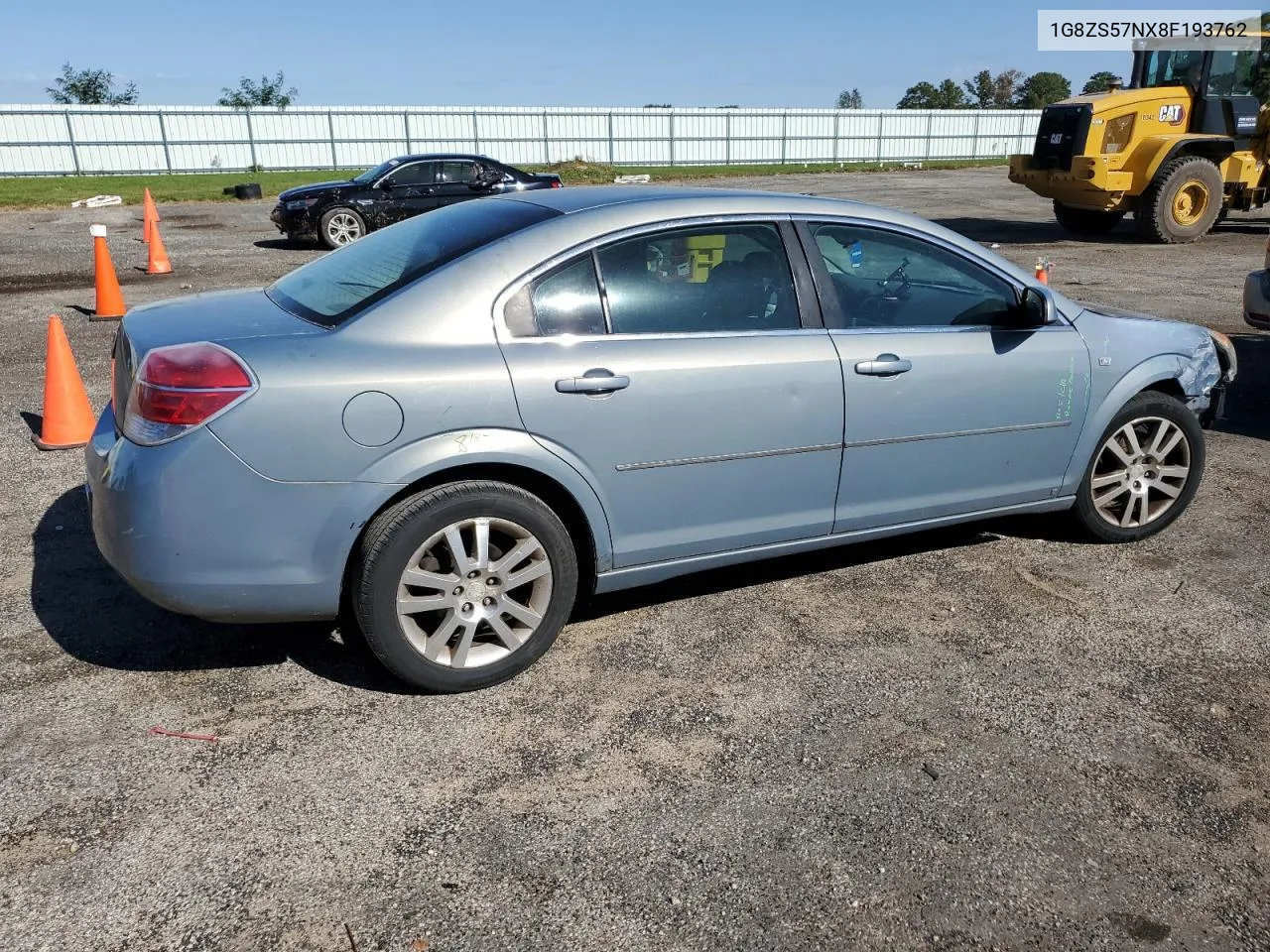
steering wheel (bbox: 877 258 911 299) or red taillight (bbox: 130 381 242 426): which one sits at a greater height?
steering wheel (bbox: 877 258 911 299)

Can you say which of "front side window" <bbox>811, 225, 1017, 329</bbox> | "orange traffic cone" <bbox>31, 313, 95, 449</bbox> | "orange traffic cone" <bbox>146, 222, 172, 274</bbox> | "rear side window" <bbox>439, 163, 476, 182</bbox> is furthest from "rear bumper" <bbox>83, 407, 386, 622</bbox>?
Answer: "rear side window" <bbox>439, 163, 476, 182</bbox>

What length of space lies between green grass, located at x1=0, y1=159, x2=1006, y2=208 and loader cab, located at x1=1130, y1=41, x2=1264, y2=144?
16.1m

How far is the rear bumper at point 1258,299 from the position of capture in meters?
7.18

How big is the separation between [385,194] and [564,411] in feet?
43.1

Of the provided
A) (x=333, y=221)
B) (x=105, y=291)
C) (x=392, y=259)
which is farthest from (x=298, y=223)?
(x=392, y=259)

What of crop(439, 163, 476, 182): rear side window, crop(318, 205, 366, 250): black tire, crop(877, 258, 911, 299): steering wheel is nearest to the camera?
crop(877, 258, 911, 299): steering wheel

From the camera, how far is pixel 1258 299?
7.22 meters

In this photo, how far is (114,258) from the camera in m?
14.7

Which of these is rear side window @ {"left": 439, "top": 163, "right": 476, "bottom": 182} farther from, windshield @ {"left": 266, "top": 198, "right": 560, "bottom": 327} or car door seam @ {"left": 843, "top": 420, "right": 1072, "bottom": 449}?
car door seam @ {"left": 843, "top": 420, "right": 1072, "bottom": 449}

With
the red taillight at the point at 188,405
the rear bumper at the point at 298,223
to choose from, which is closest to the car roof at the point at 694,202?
the red taillight at the point at 188,405

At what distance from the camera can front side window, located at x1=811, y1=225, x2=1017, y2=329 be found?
4109 mm

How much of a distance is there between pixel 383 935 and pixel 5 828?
116cm

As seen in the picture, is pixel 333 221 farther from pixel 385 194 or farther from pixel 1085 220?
pixel 1085 220

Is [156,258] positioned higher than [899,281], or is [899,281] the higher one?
[899,281]
